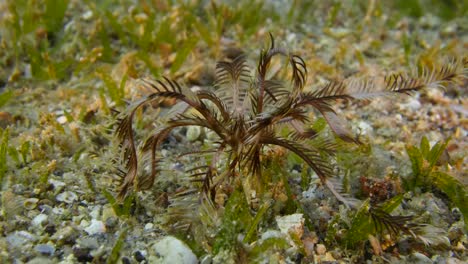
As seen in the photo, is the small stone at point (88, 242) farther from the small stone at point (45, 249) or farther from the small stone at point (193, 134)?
the small stone at point (193, 134)

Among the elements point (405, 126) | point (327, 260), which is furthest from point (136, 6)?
point (327, 260)

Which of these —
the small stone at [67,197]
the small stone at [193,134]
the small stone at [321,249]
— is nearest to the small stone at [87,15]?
the small stone at [193,134]

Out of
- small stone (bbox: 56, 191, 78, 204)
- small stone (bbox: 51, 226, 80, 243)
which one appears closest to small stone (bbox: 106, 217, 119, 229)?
small stone (bbox: 51, 226, 80, 243)

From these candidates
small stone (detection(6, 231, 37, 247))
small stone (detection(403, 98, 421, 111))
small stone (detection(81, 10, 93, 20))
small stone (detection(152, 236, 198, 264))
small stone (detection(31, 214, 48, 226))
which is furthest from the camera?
small stone (detection(81, 10, 93, 20))

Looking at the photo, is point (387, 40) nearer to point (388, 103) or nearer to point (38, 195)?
point (388, 103)

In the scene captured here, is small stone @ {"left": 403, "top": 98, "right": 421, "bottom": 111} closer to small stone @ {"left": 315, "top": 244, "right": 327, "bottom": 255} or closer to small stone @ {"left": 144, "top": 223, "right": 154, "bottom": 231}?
small stone @ {"left": 315, "top": 244, "right": 327, "bottom": 255}

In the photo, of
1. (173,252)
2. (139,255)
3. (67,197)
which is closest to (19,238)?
(67,197)
